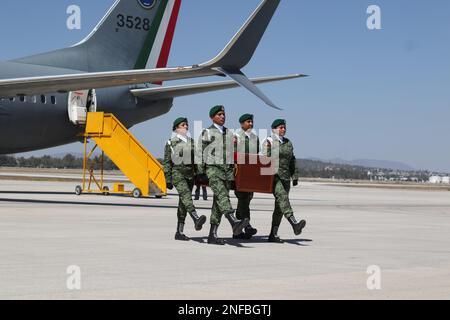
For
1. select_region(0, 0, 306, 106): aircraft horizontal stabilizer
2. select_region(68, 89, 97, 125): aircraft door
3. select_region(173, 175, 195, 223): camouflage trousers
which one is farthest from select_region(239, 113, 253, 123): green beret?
select_region(68, 89, 97, 125): aircraft door

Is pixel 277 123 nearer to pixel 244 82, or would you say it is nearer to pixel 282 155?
pixel 282 155

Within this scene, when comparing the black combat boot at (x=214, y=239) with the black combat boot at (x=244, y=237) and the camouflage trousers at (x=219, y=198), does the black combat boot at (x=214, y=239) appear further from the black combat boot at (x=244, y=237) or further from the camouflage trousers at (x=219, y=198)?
the black combat boot at (x=244, y=237)

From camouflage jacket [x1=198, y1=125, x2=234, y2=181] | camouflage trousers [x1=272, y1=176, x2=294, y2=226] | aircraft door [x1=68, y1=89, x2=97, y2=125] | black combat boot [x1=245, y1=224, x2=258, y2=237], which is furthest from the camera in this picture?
aircraft door [x1=68, y1=89, x2=97, y2=125]

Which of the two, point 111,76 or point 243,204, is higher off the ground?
point 111,76

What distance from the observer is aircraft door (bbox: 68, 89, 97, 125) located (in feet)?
100

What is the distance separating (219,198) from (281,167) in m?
1.37

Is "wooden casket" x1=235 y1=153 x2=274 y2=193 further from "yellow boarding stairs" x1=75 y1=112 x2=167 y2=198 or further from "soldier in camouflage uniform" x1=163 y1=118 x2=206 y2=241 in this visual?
"yellow boarding stairs" x1=75 y1=112 x2=167 y2=198

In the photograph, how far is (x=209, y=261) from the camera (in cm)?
1026

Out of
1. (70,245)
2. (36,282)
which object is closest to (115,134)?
(70,245)

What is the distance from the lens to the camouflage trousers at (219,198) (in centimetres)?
1244

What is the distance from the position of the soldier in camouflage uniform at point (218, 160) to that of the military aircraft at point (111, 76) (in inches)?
279

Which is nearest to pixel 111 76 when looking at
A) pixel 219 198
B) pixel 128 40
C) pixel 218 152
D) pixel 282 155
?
pixel 282 155

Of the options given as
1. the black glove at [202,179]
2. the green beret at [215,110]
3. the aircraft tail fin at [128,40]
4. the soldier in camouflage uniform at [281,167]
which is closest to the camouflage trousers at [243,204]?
the soldier in camouflage uniform at [281,167]

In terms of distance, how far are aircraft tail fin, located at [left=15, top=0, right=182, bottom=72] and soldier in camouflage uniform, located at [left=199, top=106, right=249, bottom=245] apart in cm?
2110
